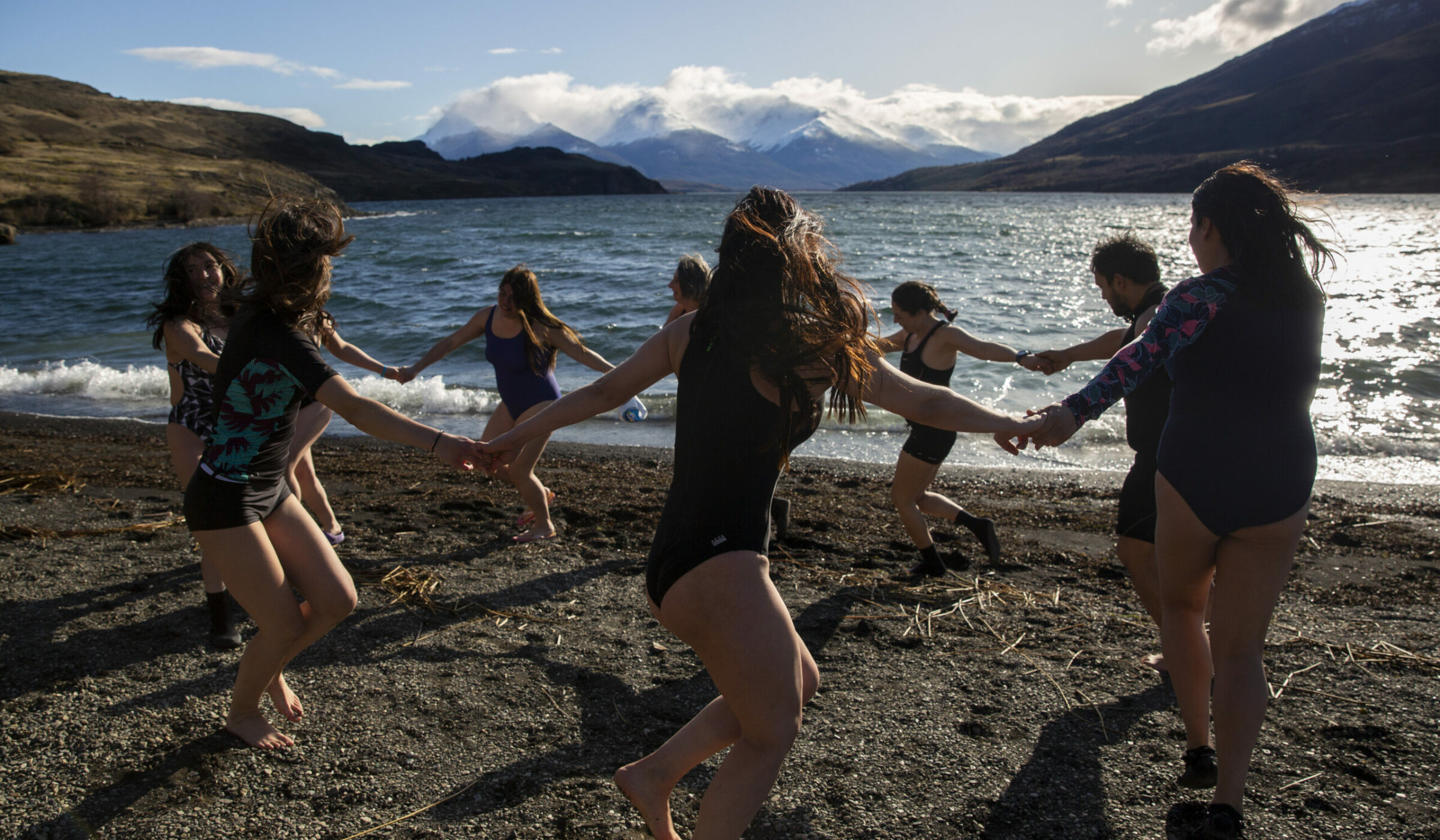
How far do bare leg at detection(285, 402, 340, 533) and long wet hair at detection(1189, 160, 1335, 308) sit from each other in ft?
13.9

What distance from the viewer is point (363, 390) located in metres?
12.8

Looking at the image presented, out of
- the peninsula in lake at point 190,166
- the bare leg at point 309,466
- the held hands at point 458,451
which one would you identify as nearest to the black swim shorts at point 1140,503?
the held hands at point 458,451

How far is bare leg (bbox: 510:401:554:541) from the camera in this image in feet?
18.5

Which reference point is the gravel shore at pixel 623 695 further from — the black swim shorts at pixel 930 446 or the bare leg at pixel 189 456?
the black swim shorts at pixel 930 446

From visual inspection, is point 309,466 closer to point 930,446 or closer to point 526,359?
point 526,359

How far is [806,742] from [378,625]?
7.67 ft

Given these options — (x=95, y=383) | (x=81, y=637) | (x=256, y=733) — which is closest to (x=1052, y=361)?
(x=256, y=733)

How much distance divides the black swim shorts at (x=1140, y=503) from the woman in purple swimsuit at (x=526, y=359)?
3315 mm

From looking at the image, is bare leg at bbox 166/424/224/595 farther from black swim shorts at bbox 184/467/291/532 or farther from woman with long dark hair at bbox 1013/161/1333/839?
woman with long dark hair at bbox 1013/161/1333/839

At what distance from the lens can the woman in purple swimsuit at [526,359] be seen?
5652 mm

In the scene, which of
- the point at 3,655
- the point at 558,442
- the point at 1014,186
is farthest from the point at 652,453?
the point at 1014,186

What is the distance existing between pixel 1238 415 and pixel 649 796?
6.77 ft

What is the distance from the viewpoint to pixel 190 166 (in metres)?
81.0

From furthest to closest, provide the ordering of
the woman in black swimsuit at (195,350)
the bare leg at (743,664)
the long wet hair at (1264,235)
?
1. the woman in black swimsuit at (195,350)
2. the long wet hair at (1264,235)
3. the bare leg at (743,664)
